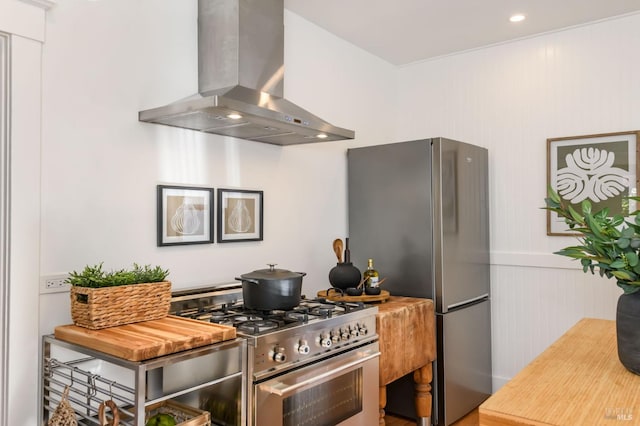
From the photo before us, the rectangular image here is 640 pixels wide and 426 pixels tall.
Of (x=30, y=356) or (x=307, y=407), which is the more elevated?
(x=30, y=356)

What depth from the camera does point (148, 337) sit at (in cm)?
165

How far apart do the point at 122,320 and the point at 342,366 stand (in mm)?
985

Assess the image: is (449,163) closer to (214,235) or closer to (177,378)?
(214,235)

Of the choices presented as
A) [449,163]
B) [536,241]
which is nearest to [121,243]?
[449,163]

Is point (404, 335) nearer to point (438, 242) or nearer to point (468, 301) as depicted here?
point (438, 242)

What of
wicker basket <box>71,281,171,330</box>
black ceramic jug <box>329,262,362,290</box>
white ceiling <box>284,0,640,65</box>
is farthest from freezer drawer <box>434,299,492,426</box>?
white ceiling <box>284,0,640,65</box>

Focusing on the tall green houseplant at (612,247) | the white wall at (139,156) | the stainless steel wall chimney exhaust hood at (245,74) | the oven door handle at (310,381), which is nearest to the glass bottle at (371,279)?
the white wall at (139,156)

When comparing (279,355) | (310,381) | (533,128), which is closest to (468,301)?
(533,128)

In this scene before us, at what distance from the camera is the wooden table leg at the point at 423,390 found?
2.93 meters

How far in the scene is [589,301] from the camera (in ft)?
10.7

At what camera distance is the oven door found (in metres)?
1.89

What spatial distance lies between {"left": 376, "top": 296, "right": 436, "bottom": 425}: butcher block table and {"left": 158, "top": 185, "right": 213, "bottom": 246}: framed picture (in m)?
1.04

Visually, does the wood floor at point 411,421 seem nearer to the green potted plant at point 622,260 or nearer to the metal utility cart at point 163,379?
the metal utility cart at point 163,379

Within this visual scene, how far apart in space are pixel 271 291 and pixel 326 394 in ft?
1.75
